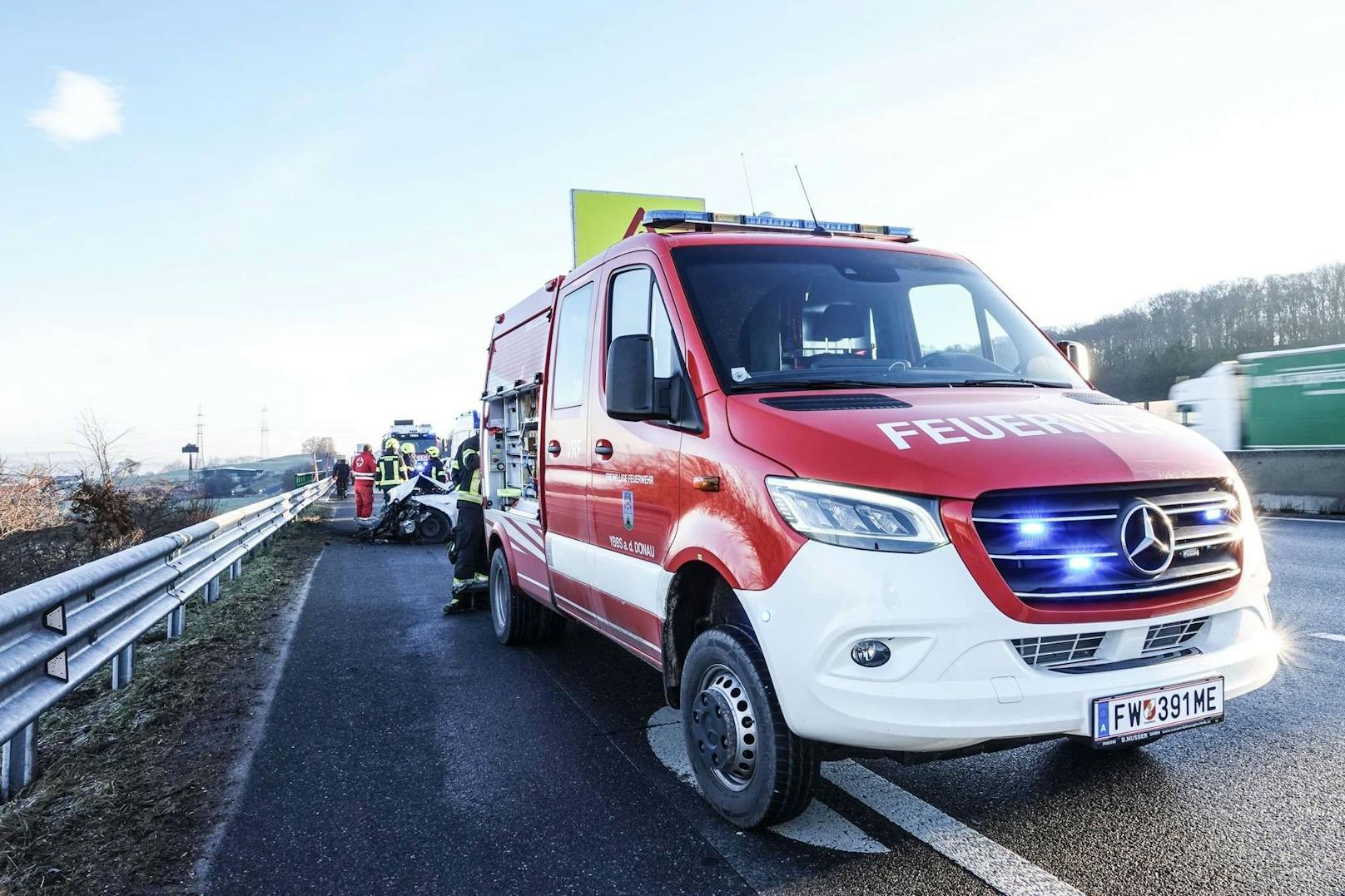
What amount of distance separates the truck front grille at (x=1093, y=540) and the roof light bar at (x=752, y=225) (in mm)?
2402

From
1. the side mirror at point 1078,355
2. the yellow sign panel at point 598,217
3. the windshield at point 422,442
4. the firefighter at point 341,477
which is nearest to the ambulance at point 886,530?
the side mirror at point 1078,355

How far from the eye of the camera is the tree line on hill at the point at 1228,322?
43.9m

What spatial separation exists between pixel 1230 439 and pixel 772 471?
17.2m

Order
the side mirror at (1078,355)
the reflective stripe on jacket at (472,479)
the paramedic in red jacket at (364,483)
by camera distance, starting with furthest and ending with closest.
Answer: the paramedic in red jacket at (364,483)
the reflective stripe on jacket at (472,479)
the side mirror at (1078,355)

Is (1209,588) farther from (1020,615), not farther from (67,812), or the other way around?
(67,812)

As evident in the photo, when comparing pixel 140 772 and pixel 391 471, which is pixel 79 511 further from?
pixel 391 471

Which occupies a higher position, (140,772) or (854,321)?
(854,321)

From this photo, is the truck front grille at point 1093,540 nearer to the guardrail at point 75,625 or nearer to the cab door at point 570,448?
the cab door at point 570,448

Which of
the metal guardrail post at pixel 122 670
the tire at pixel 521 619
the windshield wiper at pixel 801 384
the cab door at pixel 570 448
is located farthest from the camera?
the tire at pixel 521 619

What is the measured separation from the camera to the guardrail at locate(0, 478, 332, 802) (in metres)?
3.29

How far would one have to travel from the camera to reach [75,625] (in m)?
3.89

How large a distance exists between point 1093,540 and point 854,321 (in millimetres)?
1636

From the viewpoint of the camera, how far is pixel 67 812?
344cm

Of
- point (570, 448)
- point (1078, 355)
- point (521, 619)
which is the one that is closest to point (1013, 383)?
point (1078, 355)
